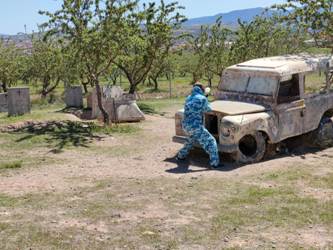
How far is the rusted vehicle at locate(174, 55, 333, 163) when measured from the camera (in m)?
9.52

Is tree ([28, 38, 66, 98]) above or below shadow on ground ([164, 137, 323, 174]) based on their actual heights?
above

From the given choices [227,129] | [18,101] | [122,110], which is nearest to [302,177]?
[227,129]

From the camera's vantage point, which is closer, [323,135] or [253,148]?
[253,148]

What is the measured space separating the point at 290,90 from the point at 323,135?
4.64 ft

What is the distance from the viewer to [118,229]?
20.5 ft

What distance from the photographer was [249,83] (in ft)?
34.4

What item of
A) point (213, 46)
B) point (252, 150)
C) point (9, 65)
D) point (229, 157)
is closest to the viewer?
point (229, 157)

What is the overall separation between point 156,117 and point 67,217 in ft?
36.9

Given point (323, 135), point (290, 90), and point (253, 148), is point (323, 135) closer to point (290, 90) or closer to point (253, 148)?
point (290, 90)

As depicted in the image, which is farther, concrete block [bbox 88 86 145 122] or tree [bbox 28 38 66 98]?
tree [bbox 28 38 66 98]

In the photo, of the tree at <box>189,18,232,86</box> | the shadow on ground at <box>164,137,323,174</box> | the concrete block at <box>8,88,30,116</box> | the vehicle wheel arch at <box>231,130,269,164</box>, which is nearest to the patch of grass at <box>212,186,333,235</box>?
the shadow on ground at <box>164,137,323,174</box>

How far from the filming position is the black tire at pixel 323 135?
1117 centimetres

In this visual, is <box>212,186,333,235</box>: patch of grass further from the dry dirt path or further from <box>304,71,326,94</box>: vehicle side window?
<box>304,71,326,94</box>: vehicle side window

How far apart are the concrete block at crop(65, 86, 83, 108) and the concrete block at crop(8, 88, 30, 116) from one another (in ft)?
9.72
